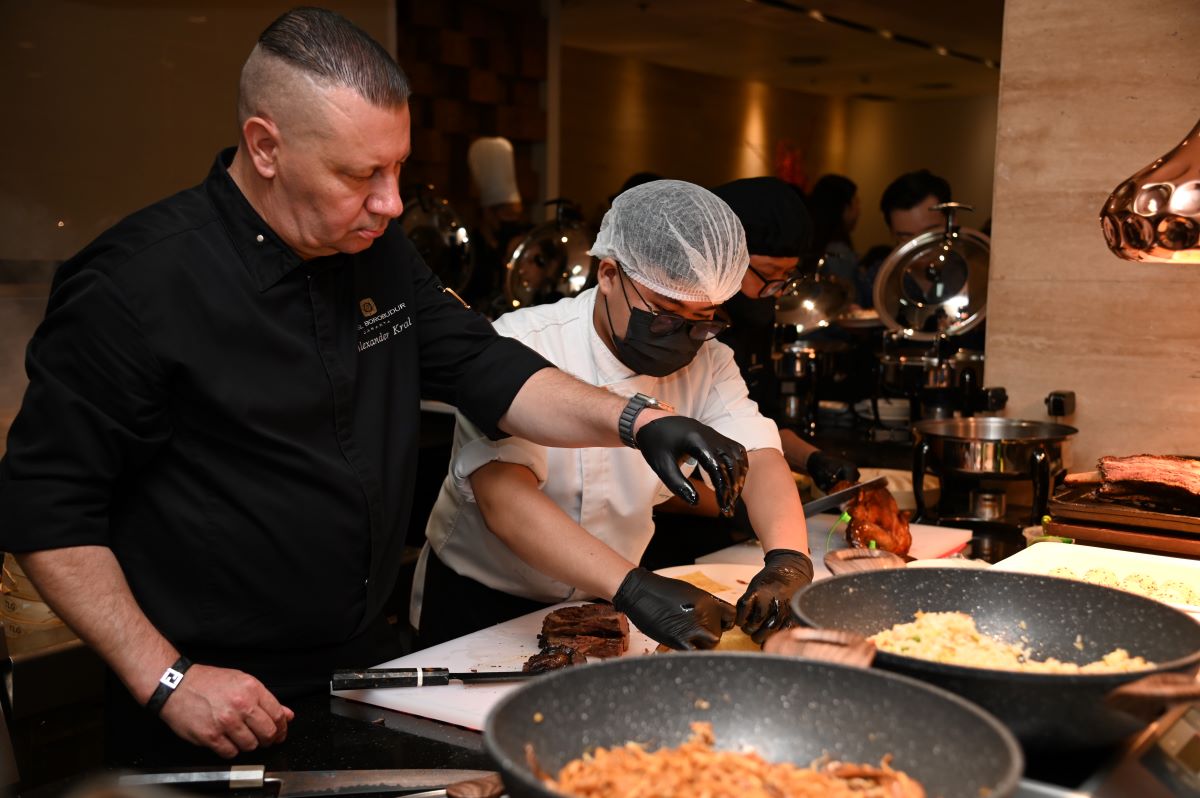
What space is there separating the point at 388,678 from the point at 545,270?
11.4 ft

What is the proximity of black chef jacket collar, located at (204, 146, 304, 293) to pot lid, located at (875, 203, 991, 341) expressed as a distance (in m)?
2.55

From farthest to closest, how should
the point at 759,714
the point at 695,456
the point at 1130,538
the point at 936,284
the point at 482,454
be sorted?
the point at 936,284 → the point at 1130,538 → the point at 482,454 → the point at 695,456 → the point at 759,714

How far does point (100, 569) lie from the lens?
5.70 ft

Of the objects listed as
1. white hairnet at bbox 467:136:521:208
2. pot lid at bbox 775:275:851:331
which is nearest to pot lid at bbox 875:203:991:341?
pot lid at bbox 775:275:851:331

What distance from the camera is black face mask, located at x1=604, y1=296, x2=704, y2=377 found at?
2.36 m

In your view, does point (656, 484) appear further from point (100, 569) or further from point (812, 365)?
point (812, 365)

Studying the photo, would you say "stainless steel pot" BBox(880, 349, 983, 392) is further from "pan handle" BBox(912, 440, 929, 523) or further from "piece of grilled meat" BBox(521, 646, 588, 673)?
"piece of grilled meat" BBox(521, 646, 588, 673)

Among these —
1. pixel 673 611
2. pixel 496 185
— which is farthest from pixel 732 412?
pixel 496 185

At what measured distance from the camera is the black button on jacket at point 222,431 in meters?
1.73

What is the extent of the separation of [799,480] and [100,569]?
2.22 meters

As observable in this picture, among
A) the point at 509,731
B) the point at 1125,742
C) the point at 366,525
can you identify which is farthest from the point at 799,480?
the point at 509,731

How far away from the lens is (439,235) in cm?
518

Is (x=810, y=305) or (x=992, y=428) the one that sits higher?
(x=810, y=305)

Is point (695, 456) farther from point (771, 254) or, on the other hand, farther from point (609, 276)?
point (771, 254)
